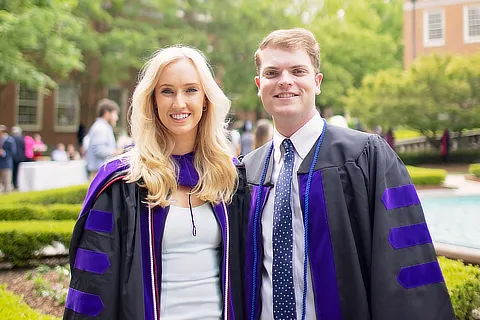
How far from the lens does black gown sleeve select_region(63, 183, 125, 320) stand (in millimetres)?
1933

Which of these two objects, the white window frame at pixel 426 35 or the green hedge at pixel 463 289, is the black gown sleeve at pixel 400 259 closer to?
the green hedge at pixel 463 289

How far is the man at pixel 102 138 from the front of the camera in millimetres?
7082

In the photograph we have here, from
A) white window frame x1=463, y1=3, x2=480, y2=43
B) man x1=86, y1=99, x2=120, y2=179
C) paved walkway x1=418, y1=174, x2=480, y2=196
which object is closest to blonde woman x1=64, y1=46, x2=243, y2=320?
man x1=86, y1=99, x2=120, y2=179

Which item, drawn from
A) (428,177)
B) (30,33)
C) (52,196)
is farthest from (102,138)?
(428,177)

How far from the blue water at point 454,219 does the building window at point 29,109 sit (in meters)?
16.4

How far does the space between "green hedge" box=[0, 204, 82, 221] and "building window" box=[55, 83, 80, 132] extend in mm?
16329

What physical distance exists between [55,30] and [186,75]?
10.6 meters

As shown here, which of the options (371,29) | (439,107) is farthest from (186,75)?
(371,29)

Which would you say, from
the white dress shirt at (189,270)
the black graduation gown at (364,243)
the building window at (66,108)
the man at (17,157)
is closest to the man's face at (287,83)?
the black graduation gown at (364,243)

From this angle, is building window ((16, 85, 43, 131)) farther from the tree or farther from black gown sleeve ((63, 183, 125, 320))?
black gown sleeve ((63, 183, 125, 320))

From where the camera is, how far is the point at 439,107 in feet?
57.2

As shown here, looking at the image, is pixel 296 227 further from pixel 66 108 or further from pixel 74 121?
pixel 74 121

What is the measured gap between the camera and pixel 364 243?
6.62ft

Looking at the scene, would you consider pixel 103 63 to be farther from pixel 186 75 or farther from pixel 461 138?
pixel 186 75
